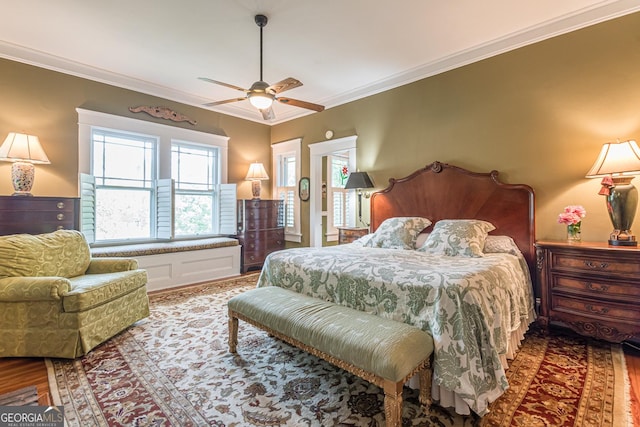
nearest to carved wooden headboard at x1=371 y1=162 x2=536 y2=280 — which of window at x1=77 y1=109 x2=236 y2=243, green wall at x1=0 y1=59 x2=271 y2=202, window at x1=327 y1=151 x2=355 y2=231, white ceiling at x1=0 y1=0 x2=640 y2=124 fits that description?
white ceiling at x1=0 y1=0 x2=640 y2=124

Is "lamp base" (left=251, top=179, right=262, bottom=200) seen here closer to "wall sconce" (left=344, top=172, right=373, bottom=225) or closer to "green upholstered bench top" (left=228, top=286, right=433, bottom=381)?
"wall sconce" (left=344, top=172, right=373, bottom=225)

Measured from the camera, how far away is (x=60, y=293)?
2279 mm

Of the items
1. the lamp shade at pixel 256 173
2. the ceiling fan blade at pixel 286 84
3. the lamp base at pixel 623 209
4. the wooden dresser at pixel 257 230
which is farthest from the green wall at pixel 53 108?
the lamp base at pixel 623 209

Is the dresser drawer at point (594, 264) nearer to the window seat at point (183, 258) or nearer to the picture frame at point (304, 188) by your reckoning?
the picture frame at point (304, 188)

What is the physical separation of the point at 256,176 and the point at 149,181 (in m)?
1.71

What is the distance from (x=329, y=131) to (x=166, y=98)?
104 inches

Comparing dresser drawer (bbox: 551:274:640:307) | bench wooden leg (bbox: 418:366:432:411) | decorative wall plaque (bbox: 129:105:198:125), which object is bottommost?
bench wooden leg (bbox: 418:366:432:411)

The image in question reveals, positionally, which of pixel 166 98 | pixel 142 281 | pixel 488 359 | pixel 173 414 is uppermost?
pixel 166 98

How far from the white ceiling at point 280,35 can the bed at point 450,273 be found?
1.42 metres

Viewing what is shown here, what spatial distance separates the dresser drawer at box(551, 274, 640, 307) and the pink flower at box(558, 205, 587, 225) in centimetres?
51

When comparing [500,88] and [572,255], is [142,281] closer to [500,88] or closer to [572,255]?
[572,255]

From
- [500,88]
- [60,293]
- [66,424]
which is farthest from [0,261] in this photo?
[500,88]

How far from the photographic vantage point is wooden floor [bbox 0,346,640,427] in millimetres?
1865

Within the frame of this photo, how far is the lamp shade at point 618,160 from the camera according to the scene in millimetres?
2367
